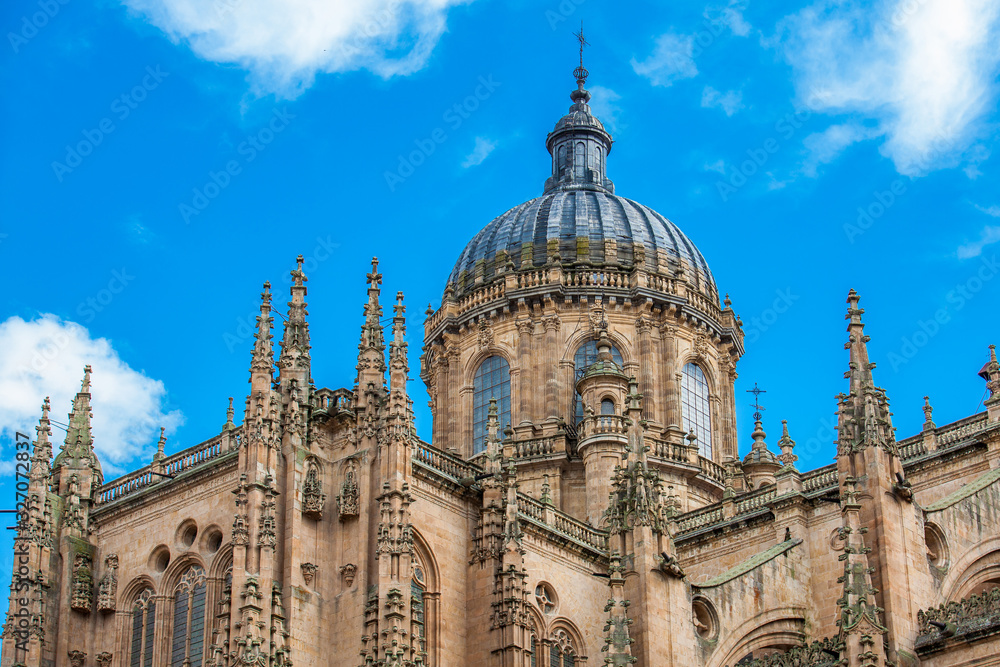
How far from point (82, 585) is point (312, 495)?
10049mm

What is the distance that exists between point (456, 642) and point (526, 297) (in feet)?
68.1

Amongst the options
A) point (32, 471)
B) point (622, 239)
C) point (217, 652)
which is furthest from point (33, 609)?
point (622, 239)

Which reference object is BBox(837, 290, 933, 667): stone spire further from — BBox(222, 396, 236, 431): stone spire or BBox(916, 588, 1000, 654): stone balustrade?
BBox(222, 396, 236, 431): stone spire

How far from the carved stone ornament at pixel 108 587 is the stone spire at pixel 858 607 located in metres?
22.5

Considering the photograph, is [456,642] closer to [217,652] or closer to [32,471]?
[217,652]

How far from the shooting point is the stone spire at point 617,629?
121ft

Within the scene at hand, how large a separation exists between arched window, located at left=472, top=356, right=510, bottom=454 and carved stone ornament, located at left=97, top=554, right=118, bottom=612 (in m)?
17.6

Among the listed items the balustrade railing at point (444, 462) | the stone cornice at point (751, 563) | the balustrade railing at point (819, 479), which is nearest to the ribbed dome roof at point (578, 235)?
the balustrade railing at point (819, 479)

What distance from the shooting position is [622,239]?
6384 centimetres

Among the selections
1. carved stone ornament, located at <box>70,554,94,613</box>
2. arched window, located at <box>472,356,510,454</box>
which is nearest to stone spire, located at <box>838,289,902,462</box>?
arched window, located at <box>472,356,510,454</box>

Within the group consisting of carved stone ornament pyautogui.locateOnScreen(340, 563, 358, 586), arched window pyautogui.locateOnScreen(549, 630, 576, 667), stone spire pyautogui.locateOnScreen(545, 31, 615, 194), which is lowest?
arched window pyautogui.locateOnScreen(549, 630, 576, 667)

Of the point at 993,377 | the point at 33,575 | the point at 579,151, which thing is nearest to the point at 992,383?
the point at 993,377

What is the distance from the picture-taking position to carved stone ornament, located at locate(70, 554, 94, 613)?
46750 mm

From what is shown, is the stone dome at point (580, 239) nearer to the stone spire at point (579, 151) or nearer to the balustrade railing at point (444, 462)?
the stone spire at point (579, 151)
